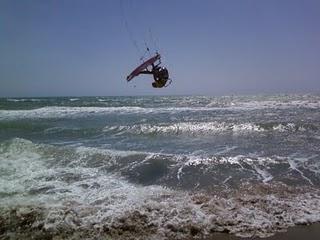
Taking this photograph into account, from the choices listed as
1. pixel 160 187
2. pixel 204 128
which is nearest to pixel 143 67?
pixel 160 187

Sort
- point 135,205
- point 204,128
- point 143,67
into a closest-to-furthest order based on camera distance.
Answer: point 135,205 → point 143,67 → point 204,128

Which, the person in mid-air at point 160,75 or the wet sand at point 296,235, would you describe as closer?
the wet sand at point 296,235

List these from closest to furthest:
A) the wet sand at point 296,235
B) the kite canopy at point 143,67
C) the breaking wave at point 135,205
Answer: the wet sand at point 296,235 < the breaking wave at point 135,205 < the kite canopy at point 143,67

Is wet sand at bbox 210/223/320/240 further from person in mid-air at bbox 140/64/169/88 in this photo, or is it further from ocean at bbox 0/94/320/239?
person in mid-air at bbox 140/64/169/88

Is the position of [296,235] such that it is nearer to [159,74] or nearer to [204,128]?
[159,74]

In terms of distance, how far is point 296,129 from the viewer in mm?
17000

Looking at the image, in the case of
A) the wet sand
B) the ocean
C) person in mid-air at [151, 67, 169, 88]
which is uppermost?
person in mid-air at [151, 67, 169, 88]

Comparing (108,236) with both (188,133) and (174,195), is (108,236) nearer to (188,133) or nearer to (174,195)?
(174,195)

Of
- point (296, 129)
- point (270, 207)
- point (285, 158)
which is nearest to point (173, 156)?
point (285, 158)

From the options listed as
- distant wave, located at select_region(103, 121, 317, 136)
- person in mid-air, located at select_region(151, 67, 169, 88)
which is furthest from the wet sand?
distant wave, located at select_region(103, 121, 317, 136)

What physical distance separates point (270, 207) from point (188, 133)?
1075 centimetres

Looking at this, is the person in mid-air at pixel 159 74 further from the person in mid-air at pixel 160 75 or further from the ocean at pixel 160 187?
the ocean at pixel 160 187

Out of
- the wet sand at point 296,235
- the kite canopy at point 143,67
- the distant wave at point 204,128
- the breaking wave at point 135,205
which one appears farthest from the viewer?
the distant wave at point 204,128

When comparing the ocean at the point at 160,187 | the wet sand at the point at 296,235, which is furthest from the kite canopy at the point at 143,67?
the wet sand at the point at 296,235
